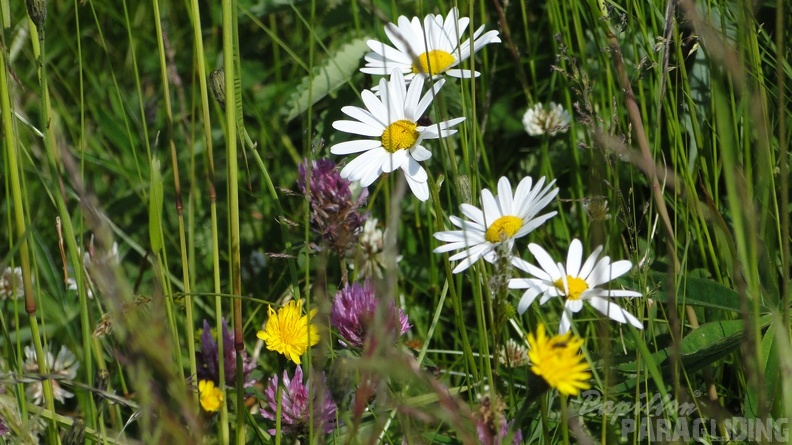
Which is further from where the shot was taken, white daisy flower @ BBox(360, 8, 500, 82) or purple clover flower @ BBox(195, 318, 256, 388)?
purple clover flower @ BBox(195, 318, 256, 388)

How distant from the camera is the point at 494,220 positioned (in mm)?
917

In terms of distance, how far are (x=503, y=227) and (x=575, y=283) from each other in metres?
0.10

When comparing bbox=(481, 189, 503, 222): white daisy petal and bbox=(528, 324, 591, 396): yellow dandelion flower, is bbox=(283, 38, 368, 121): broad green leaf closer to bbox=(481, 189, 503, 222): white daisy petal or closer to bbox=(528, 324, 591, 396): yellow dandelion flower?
bbox=(481, 189, 503, 222): white daisy petal

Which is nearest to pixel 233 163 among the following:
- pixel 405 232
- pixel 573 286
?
pixel 573 286

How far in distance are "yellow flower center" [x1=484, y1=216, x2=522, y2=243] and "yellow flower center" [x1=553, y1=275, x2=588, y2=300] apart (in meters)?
0.08

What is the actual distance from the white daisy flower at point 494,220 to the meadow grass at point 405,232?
0.03m

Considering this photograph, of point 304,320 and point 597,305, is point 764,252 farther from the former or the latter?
point 304,320

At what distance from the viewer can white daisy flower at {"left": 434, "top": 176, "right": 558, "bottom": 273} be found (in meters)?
0.87

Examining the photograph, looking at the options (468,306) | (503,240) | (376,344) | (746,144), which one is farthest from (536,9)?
(376,344)

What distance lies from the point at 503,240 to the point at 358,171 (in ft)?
0.80

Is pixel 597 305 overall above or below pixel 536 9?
below

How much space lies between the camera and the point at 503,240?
30.2 inches

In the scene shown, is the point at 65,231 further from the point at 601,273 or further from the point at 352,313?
the point at 601,273

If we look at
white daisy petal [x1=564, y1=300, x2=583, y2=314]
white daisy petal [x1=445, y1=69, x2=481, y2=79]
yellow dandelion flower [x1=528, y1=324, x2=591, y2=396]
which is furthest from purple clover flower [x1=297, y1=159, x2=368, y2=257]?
yellow dandelion flower [x1=528, y1=324, x2=591, y2=396]
